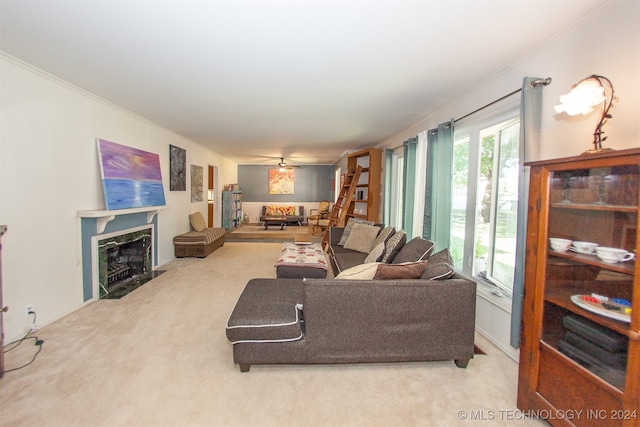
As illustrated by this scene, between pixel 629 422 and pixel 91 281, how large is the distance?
14.5 feet

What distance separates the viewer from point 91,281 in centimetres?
319

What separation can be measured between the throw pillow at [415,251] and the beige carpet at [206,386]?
2.93ft

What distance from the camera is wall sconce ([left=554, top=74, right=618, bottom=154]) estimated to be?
1.48m

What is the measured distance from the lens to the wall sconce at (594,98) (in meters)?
1.48

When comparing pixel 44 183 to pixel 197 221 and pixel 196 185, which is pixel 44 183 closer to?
pixel 197 221

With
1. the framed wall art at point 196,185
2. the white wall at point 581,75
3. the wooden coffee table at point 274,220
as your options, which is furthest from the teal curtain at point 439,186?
the wooden coffee table at point 274,220

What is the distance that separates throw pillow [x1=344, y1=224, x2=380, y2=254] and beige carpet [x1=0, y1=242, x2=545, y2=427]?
75.1 inches

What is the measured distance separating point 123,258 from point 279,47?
3.73 meters

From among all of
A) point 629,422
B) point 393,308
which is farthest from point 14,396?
point 629,422

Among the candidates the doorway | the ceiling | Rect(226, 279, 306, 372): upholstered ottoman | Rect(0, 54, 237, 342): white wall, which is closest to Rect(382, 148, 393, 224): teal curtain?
the ceiling

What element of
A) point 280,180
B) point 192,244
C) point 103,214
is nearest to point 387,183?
point 192,244

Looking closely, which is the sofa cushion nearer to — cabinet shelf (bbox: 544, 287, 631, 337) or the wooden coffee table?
cabinet shelf (bbox: 544, 287, 631, 337)

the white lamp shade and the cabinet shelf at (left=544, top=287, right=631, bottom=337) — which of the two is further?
the white lamp shade

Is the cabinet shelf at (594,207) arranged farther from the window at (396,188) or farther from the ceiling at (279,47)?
the window at (396,188)
